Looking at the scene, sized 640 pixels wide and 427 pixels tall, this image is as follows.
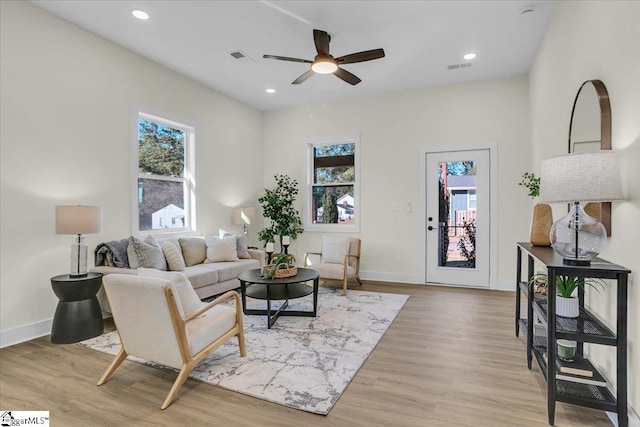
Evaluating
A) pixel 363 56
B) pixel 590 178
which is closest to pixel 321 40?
pixel 363 56

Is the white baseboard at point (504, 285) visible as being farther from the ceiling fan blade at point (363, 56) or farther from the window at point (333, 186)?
the ceiling fan blade at point (363, 56)

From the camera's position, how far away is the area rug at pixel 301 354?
2.38m

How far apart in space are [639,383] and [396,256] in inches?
162

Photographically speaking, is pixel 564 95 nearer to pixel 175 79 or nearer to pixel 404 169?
pixel 404 169

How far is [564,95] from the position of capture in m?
3.21

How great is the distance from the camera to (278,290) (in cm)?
396

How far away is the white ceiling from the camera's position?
11.2ft

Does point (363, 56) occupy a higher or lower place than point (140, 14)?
lower

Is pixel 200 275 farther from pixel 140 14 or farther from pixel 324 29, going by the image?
pixel 324 29

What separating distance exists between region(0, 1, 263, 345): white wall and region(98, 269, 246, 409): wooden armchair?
165 cm

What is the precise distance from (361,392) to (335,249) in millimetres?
3233

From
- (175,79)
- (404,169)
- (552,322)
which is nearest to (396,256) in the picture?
(404,169)

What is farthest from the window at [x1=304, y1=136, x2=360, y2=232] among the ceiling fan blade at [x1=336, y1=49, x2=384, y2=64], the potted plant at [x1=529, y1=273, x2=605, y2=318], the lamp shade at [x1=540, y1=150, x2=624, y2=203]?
the lamp shade at [x1=540, y1=150, x2=624, y2=203]

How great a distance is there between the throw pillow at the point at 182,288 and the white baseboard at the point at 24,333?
1830 millimetres
